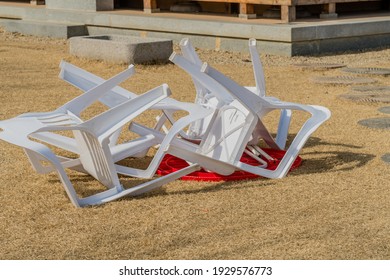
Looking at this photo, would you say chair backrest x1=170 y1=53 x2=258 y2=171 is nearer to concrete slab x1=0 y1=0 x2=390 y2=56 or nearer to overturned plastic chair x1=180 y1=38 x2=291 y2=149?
overturned plastic chair x1=180 y1=38 x2=291 y2=149

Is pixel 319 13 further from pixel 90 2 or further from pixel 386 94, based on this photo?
pixel 386 94

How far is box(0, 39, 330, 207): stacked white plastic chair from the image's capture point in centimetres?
555

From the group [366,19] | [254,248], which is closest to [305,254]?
[254,248]

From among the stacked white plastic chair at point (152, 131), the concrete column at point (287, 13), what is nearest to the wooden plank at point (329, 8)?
the concrete column at point (287, 13)

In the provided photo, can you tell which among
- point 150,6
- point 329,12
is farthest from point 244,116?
point 150,6

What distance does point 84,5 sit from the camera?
49.3 feet

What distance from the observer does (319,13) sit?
44.7 feet

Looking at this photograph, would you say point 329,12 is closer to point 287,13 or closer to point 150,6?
point 287,13

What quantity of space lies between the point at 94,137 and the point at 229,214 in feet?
3.06

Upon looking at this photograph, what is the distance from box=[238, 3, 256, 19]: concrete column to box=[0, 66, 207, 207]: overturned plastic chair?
7.38 m

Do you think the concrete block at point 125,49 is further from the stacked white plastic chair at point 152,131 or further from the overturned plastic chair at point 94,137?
the overturned plastic chair at point 94,137

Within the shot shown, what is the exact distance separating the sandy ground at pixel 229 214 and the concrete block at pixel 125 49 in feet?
13.2

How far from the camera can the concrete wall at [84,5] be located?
48.9ft

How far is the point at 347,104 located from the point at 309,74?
78.5 inches
